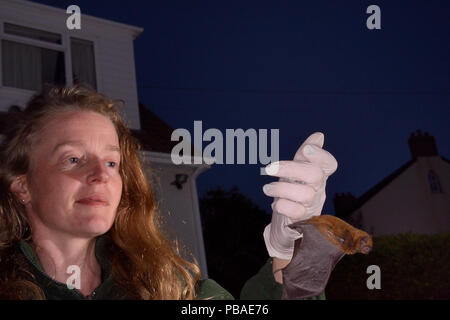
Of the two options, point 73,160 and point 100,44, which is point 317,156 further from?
point 100,44

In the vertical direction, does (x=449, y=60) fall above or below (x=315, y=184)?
above

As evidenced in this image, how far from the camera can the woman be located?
2.05m

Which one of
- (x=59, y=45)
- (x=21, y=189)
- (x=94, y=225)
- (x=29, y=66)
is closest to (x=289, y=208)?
(x=94, y=225)

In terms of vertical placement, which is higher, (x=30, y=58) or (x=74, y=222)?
(x=30, y=58)

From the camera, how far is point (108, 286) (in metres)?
2.22

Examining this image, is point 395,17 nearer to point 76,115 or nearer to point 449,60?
point 449,60

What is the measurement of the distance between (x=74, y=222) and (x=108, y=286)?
1.37 feet

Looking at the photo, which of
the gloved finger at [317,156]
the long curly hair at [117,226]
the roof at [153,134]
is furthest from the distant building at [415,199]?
the gloved finger at [317,156]

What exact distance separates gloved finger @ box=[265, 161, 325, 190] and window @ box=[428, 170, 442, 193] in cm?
2574

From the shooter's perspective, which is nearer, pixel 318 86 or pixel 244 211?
pixel 244 211

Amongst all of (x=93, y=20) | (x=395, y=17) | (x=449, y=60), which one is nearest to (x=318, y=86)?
(x=395, y=17)
